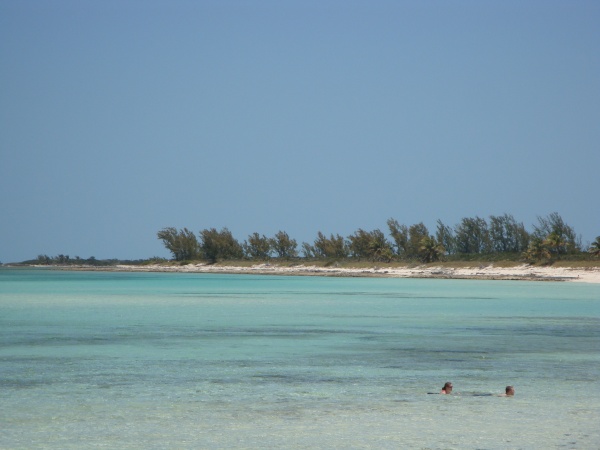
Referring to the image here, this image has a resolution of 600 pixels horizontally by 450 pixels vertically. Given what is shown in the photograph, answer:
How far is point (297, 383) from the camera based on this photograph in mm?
17328

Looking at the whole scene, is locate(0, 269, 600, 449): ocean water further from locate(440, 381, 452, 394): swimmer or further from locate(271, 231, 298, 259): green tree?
locate(271, 231, 298, 259): green tree

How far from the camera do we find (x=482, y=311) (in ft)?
133

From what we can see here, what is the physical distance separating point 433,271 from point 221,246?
2539 inches

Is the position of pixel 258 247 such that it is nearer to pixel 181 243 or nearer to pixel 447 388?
pixel 181 243

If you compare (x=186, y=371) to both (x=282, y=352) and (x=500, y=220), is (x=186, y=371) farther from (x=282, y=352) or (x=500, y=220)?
(x=500, y=220)

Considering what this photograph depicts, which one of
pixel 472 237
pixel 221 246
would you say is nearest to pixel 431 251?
pixel 472 237

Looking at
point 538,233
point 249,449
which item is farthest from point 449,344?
point 538,233

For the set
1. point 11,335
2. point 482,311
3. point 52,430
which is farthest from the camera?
point 482,311

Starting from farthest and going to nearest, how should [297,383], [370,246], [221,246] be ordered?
[221,246]
[370,246]
[297,383]

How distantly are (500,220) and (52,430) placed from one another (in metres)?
111

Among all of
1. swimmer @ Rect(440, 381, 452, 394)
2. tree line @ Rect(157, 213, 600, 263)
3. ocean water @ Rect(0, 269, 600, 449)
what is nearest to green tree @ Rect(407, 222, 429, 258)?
tree line @ Rect(157, 213, 600, 263)

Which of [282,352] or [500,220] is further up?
[500,220]

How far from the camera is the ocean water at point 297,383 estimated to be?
12680 millimetres

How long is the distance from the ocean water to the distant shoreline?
182 feet
